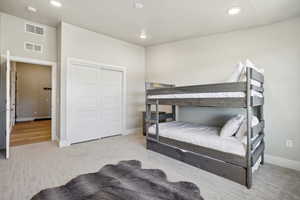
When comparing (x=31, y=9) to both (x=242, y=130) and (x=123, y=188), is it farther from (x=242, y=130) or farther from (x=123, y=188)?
(x=242, y=130)

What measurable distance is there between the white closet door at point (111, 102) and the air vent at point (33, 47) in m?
1.49

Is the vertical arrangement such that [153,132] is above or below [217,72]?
below

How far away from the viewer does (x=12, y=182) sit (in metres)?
2.13

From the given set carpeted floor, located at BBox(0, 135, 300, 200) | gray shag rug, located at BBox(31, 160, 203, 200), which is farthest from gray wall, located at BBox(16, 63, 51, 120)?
gray shag rug, located at BBox(31, 160, 203, 200)

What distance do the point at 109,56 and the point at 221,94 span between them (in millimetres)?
3254

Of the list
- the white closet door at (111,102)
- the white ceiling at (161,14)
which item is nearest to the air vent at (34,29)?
the white ceiling at (161,14)

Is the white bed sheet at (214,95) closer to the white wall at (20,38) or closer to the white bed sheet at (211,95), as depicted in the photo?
the white bed sheet at (211,95)

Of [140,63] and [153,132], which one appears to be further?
[140,63]

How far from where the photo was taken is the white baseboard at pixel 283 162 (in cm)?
270

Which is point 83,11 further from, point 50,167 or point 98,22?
point 50,167

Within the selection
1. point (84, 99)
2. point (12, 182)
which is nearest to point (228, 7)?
point (84, 99)

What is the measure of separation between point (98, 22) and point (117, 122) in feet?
8.94

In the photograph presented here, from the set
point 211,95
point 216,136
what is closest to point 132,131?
point 216,136

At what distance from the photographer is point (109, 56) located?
14.5 ft
